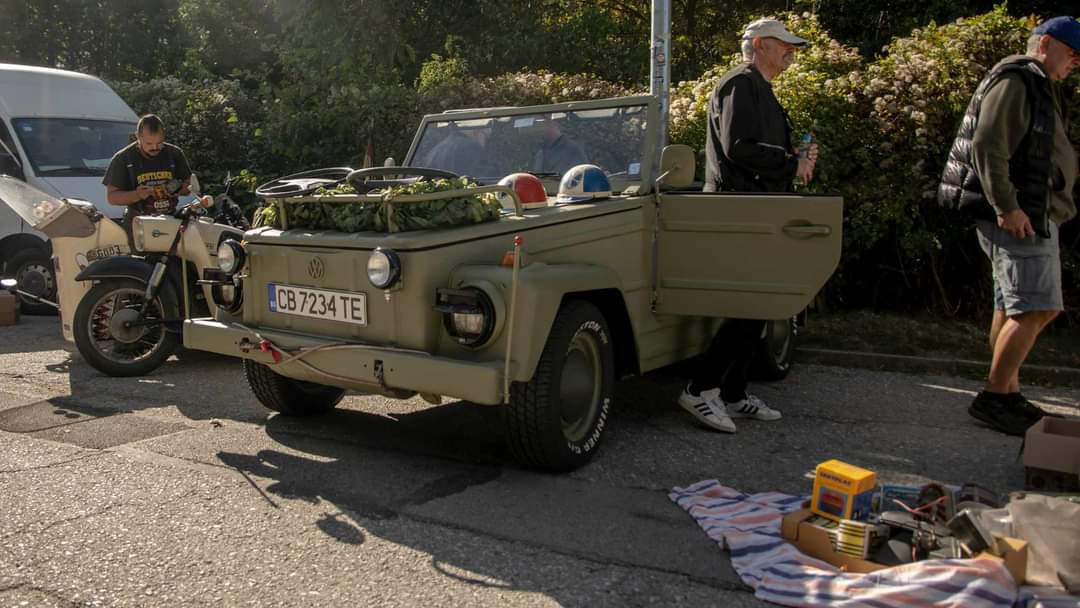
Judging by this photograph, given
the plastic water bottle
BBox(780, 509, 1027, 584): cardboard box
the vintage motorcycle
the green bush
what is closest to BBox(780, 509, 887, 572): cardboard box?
BBox(780, 509, 1027, 584): cardboard box

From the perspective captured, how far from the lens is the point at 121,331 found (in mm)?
6504

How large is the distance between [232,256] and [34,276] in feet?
20.2

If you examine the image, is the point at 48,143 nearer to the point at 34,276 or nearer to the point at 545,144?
the point at 34,276

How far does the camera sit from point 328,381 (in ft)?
14.0

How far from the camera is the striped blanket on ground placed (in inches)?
110

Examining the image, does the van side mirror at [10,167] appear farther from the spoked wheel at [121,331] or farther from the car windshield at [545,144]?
the car windshield at [545,144]

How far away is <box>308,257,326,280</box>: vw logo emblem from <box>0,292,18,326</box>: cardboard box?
6.00m

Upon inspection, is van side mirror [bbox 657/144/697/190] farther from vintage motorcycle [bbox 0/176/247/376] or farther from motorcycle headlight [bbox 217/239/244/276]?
vintage motorcycle [bbox 0/176/247/376]

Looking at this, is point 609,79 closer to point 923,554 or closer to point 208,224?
point 208,224

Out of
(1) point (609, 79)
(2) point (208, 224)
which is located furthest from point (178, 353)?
(1) point (609, 79)

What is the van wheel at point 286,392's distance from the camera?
5086 mm

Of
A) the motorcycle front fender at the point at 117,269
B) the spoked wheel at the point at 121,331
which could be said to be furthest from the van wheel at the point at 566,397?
the motorcycle front fender at the point at 117,269

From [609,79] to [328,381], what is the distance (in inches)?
435

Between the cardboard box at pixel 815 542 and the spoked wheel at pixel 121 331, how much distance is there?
4.75 m
